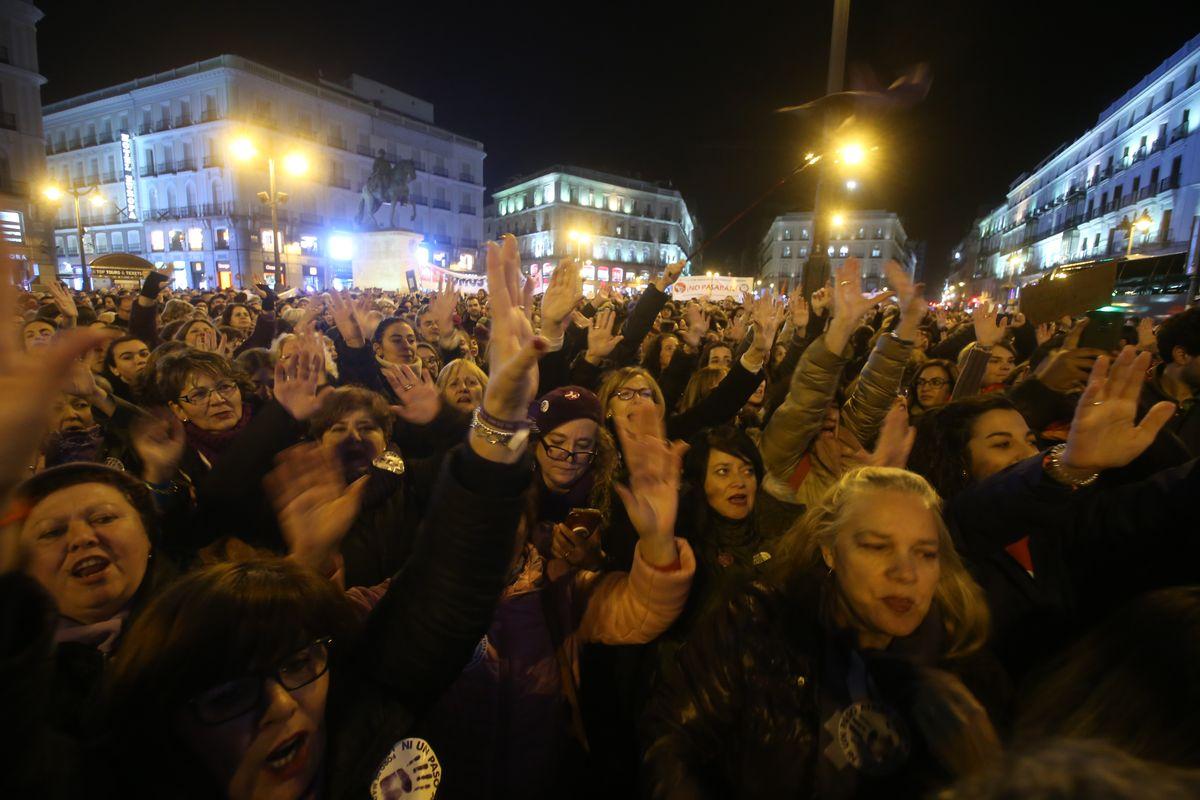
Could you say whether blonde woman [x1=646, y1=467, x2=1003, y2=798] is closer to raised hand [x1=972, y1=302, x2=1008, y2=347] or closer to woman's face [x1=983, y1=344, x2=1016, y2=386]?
raised hand [x1=972, y1=302, x2=1008, y2=347]

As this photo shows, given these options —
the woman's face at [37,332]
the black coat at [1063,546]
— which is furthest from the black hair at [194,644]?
the woman's face at [37,332]

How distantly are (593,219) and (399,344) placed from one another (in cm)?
6965

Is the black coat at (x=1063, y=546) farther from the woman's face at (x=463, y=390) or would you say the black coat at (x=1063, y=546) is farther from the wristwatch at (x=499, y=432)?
the woman's face at (x=463, y=390)

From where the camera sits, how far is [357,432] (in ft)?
9.63

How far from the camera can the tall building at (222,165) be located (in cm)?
4147

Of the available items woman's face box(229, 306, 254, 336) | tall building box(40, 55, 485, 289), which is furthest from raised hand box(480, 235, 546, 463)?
tall building box(40, 55, 485, 289)

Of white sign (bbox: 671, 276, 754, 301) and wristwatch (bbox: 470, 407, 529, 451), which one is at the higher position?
white sign (bbox: 671, 276, 754, 301)

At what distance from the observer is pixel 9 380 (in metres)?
0.92

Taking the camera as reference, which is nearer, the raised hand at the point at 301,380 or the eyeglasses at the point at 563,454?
the raised hand at the point at 301,380

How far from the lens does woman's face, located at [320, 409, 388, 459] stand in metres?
2.91

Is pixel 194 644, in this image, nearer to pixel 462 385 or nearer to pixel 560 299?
pixel 560 299

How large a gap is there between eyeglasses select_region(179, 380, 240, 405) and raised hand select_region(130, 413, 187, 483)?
17.3 inches

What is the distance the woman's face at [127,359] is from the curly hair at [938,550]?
5132 millimetres

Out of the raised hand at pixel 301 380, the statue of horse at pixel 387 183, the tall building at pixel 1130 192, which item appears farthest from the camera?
the statue of horse at pixel 387 183
